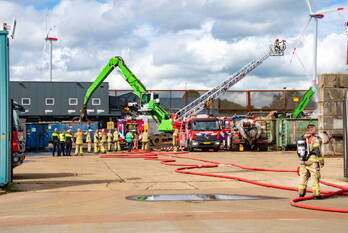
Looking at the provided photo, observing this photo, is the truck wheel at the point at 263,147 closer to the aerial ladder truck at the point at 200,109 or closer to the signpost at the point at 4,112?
the aerial ladder truck at the point at 200,109

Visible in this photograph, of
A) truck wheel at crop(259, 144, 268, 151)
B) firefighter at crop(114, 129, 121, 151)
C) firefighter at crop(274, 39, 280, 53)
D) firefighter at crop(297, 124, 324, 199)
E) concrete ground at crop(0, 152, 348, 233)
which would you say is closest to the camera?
concrete ground at crop(0, 152, 348, 233)

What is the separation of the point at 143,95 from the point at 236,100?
28.4 m

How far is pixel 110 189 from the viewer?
496 inches

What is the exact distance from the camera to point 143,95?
3578 centimetres

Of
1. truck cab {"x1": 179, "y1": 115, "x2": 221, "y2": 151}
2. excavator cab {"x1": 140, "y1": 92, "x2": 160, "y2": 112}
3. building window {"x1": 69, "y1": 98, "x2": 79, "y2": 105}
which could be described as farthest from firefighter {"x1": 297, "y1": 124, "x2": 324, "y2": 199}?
building window {"x1": 69, "y1": 98, "x2": 79, "y2": 105}

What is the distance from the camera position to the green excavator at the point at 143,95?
1388 inches

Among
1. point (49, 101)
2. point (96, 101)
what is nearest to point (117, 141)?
point (96, 101)

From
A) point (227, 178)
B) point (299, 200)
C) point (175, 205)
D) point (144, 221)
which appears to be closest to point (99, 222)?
point (144, 221)

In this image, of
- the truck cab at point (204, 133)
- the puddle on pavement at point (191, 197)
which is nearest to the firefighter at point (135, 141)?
the truck cab at point (204, 133)

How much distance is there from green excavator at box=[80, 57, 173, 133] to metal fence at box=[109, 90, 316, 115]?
2285 centimetres

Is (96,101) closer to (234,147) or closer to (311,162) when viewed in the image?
(234,147)

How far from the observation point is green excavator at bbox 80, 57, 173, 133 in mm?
35250

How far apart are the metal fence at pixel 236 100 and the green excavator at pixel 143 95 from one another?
22.8 m

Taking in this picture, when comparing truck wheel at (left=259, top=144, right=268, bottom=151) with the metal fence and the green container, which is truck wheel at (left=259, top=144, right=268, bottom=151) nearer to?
the green container
